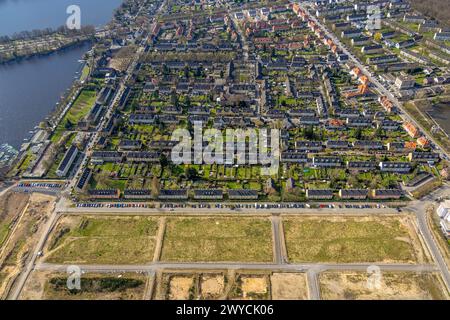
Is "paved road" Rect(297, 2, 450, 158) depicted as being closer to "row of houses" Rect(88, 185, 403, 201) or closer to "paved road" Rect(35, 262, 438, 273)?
"row of houses" Rect(88, 185, 403, 201)

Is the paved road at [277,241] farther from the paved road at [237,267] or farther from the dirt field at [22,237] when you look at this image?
the dirt field at [22,237]

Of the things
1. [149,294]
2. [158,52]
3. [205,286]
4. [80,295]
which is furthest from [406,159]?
[158,52]

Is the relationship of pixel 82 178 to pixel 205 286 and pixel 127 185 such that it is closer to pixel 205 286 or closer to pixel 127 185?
pixel 127 185

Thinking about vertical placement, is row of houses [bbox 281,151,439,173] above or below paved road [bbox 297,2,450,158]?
below

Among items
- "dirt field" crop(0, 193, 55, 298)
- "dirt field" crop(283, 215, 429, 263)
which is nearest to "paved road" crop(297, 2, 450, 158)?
"dirt field" crop(283, 215, 429, 263)

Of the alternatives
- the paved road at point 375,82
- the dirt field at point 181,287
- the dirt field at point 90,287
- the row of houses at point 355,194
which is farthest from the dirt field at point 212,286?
the paved road at point 375,82

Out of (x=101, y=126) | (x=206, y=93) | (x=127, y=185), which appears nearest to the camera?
(x=127, y=185)
